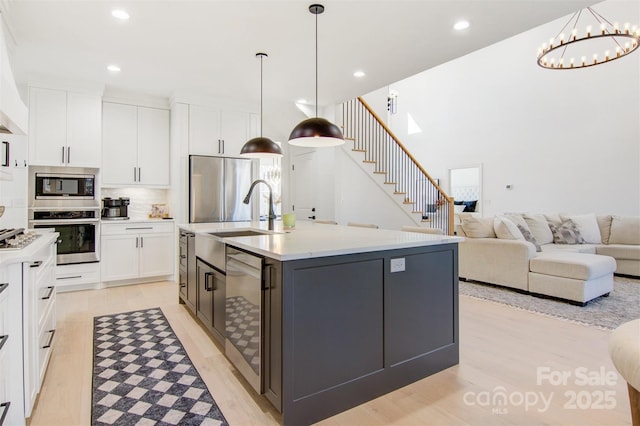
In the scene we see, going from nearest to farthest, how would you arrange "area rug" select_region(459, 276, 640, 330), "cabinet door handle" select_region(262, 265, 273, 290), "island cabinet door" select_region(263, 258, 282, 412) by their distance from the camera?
"island cabinet door" select_region(263, 258, 282, 412), "cabinet door handle" select_region(262, 265, 273, 290), "area rug" select_region(459, 276, 640, 330)

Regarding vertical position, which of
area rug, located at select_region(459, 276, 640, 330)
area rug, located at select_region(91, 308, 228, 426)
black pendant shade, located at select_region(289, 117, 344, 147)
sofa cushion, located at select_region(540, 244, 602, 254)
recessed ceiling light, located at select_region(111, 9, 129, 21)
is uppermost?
recessed ceiling light, located at select_region(111, 9, 129, 21)

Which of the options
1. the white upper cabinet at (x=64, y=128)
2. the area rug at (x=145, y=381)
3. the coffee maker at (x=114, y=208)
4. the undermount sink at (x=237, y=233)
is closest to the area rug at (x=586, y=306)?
the undermount sink at (x=237, y=233)

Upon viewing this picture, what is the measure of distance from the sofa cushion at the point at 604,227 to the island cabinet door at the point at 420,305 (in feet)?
16.2

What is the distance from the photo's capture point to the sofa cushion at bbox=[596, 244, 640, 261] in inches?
201

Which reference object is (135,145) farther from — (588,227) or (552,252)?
(588,227)

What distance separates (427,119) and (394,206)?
4.99m

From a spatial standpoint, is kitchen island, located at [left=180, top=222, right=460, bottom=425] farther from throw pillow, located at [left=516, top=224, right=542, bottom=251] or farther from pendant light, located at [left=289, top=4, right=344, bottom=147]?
throw pillow, located at [left=516, top=224, right=542, bottom=251]

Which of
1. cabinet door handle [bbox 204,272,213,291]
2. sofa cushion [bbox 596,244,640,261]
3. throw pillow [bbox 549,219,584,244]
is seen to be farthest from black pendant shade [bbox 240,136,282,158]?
sofa cushion [bbox 596,244,640,261]

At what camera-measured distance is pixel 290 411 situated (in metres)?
1.76

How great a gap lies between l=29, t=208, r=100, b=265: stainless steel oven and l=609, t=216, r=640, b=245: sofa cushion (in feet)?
25.4

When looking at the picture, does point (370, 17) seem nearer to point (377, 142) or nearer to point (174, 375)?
point (174, 375)

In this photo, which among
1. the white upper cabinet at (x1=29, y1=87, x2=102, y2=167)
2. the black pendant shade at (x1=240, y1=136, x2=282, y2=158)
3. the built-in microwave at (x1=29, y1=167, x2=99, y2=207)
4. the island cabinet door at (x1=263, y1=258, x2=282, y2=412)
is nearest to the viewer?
the island cabinet door at (x1=263, y1=258, x2=282, y2=412)

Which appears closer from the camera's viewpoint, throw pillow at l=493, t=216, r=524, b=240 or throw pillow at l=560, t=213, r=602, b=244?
throw pillow at l=493, t=216, r=524, b=240

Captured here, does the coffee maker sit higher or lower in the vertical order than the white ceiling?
lower
